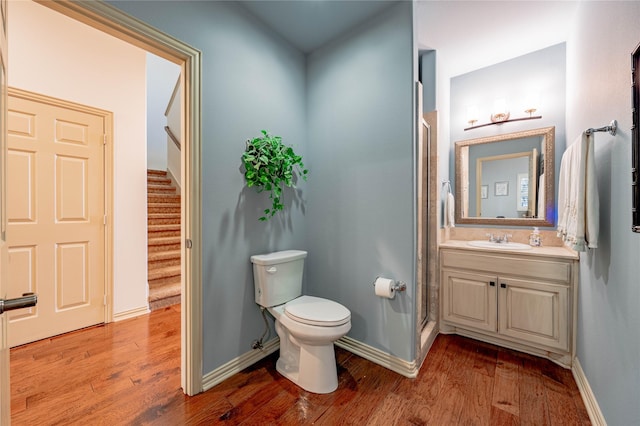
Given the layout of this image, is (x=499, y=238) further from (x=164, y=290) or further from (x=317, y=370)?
(x=164, y=290)

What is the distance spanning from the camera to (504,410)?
1.46 m

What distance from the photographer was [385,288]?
179cm

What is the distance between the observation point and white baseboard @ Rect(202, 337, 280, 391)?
1621mm

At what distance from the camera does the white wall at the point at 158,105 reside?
475cm

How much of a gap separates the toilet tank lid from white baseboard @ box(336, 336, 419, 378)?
2.52 feet

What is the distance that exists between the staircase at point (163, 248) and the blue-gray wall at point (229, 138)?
154cm

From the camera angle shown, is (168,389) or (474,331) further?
(474,331)

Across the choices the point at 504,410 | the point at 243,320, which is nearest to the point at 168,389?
the point at 243,320

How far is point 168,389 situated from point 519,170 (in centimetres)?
318

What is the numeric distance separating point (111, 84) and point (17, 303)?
2.62m

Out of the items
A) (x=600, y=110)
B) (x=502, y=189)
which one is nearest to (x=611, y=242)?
(x=600, y=110)

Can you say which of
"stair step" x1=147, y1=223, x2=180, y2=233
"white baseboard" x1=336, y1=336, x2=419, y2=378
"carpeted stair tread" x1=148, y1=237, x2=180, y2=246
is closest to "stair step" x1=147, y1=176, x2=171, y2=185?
"stair step" x1=147, y1=223, x2=180, y2=233

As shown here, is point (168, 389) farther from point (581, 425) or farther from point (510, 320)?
point (510, 320)

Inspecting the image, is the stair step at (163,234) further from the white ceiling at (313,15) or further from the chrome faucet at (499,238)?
the chrome faucet at (499,238)
